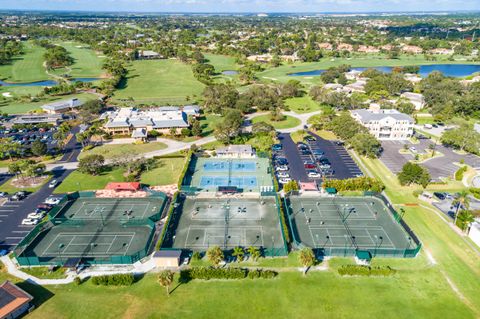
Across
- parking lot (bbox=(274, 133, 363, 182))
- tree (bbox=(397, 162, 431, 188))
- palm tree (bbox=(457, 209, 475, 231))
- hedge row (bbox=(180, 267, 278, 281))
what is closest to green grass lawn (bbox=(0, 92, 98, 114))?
parking lot (bbox=(274, 133, 363, 182))

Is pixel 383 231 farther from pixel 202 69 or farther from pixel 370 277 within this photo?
pixel 202 69

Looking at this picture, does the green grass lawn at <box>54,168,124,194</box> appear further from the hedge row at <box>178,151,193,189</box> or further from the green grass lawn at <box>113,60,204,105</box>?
the green grass lawn at <box>113,60,204,105</box>

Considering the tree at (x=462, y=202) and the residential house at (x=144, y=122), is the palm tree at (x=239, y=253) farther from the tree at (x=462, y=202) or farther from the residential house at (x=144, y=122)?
the residential house at (x=144, y=122)

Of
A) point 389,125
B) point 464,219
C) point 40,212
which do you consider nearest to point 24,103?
point 40,212

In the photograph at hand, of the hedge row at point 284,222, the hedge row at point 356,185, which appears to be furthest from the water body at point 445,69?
the hedge row at point 284,222

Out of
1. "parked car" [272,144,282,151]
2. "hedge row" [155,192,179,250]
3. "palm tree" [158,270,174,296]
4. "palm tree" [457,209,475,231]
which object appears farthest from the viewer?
"parked car" [272,144,282,151]

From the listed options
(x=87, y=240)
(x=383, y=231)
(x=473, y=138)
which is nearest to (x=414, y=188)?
(x=383, y=231)
